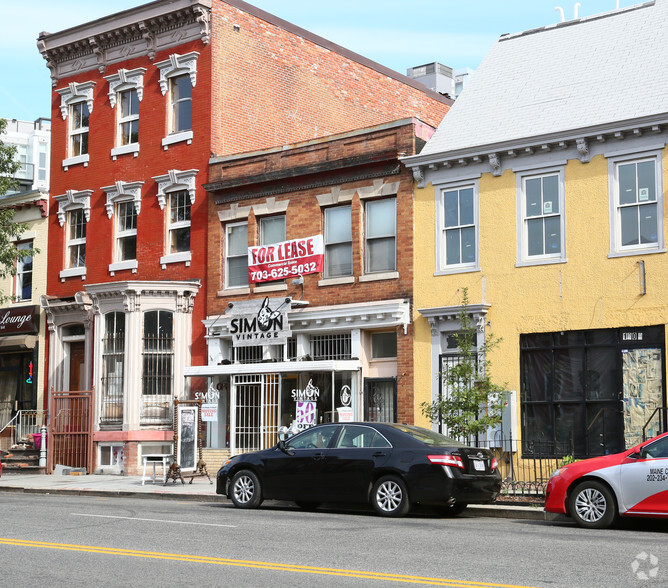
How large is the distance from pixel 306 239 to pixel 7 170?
9.59 meters

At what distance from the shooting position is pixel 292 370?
23.7 meters

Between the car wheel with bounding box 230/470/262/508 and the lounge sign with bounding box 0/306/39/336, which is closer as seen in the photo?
the car wheel with bounding box 230/470/262/508

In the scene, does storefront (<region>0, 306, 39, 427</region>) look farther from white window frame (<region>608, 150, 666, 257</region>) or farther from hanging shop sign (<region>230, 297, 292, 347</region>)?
white window frame (<region>608, 150, 666, 257</region>)

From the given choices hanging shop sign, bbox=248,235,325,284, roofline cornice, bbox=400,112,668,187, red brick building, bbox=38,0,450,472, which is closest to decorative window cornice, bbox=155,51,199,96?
red brick building, bbox=38,0,450,472

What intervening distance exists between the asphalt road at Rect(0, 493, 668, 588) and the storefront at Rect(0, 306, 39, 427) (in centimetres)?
1487

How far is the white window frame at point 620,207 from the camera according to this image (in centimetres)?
1944

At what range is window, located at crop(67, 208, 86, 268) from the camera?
29.6 metres

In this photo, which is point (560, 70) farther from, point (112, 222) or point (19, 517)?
point (19, 517)

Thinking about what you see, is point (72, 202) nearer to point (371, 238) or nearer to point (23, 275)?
point (23, 275)

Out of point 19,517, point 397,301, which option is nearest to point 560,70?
point 397,301

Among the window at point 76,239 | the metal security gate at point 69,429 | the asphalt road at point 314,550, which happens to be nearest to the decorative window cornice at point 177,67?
the window at point 76,239

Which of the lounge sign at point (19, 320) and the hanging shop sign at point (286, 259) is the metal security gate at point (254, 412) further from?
the lounge sign at point (19, 320)

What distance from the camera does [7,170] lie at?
28.3 meters

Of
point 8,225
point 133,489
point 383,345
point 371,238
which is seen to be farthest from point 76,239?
point 383,345
